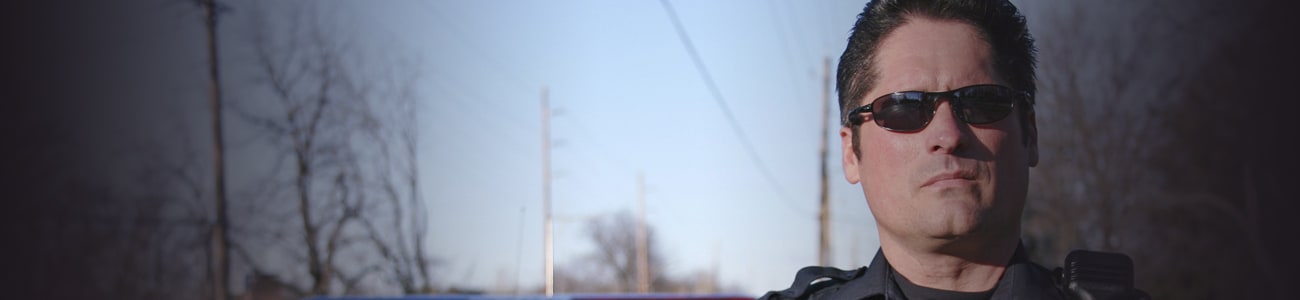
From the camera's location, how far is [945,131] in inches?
55.1

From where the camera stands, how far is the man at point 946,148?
4.50 ft

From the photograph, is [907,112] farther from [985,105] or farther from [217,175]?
[217,175]

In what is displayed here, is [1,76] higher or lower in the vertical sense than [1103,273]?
higher

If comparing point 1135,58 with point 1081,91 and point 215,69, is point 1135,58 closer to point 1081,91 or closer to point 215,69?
point 1081,91

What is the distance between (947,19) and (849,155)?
237mm

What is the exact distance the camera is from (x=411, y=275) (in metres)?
8.85

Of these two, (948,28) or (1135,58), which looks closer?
(948,28)

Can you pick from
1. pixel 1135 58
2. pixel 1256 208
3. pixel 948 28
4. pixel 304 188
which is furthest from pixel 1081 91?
pixel 948 28

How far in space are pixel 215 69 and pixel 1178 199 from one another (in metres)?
11.7

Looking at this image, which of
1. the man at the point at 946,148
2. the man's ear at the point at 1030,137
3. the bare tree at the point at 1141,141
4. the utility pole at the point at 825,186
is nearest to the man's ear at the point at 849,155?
the man at the point at 946,148

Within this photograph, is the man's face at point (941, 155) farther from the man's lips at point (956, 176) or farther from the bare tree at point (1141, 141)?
the bare tree at point (1141, 141)

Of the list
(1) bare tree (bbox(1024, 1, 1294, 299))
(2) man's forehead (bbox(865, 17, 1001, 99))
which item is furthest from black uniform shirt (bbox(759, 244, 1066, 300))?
(1) bare tree (bbox(1024, 1, 1294, 299))

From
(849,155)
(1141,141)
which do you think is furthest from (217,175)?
(1141,141)

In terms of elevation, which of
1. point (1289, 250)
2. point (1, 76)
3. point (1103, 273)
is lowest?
point (1289, 250)
